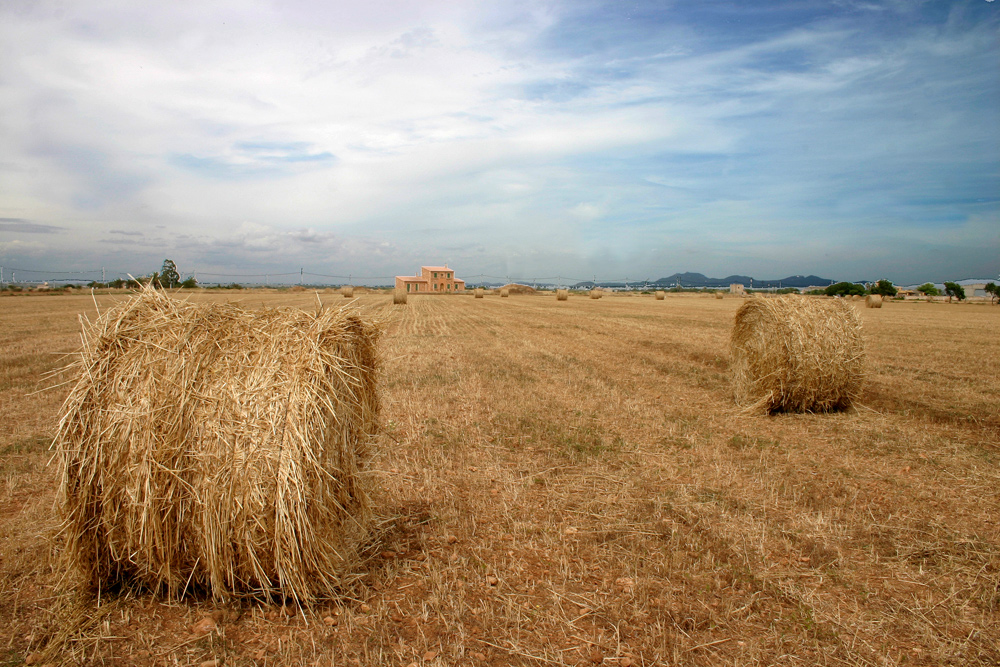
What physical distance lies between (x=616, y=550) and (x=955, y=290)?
79.0 m

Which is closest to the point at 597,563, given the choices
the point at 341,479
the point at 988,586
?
the point at 341,479

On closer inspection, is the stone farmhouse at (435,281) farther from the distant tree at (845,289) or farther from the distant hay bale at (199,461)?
the distant hay bale at (199,461)

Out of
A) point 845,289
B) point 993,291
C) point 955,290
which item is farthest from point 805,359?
point 993,291

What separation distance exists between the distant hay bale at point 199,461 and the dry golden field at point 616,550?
280mm

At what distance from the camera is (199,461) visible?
3.62 m

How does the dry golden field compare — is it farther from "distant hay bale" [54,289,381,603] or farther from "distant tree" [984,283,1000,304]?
"distant tree" [984,283,1000,304]

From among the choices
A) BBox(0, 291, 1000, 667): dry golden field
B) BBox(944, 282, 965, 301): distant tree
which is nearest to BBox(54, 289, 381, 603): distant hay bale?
BBox(0, 291, 1000, 667): dry golden field

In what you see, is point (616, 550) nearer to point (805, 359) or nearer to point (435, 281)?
point (805, 359)

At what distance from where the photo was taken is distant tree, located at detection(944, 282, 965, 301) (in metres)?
62.7

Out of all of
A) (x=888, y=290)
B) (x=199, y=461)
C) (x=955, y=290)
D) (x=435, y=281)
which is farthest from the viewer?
(x=435, y=281)

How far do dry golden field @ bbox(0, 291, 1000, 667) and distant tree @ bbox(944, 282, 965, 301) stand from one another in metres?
69.4

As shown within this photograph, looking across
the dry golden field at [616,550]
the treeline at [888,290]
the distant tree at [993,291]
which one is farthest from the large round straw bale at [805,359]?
the distant tree at [993,291]

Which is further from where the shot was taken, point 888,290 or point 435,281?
point 435,281

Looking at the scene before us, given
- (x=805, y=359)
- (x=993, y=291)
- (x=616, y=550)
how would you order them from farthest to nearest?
(x=993, y=291), (x=805, y=359), (x=616, y=550)
